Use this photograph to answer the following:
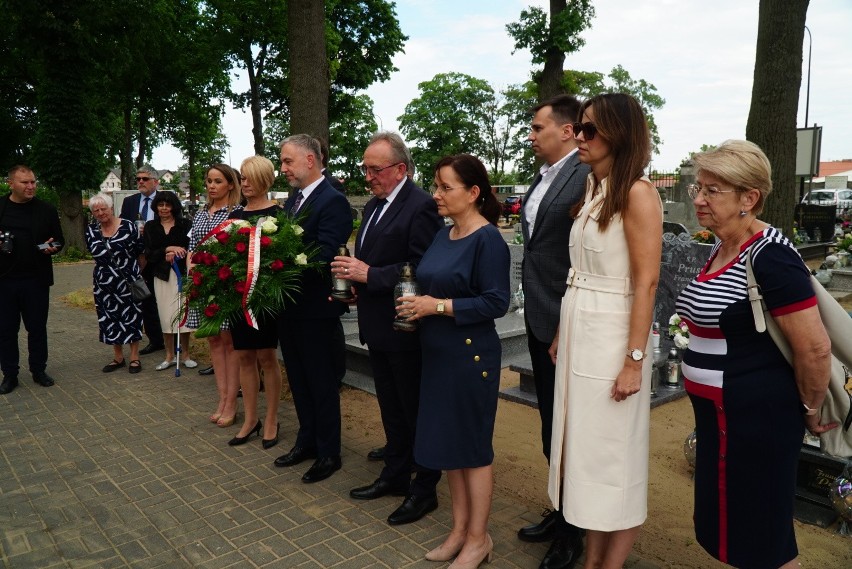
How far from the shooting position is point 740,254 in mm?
2330

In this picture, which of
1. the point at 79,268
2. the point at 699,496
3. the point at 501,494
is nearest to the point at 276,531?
the point at 501,494

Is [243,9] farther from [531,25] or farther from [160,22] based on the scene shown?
[531,25]

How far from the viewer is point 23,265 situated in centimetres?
667

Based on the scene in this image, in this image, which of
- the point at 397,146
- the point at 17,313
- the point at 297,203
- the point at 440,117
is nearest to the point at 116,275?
the point at 17,313

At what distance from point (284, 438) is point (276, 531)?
61.9 inches

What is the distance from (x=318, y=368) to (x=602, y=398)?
2302mm

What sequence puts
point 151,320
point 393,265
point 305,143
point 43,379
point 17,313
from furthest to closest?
point 151,320
point 43,379
point 17,313
point 305,143
point 393,265

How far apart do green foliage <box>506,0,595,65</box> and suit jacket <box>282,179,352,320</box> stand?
10265 millimetres

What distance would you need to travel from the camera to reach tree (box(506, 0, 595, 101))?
13.1 m

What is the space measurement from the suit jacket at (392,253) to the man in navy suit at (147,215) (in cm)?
498

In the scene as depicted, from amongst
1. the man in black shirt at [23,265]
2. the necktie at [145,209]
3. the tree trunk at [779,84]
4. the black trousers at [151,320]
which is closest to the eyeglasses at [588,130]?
the man in black shirt at [23,265]

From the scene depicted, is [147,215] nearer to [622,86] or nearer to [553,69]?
[553,69]

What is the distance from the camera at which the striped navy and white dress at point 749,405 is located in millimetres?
2240

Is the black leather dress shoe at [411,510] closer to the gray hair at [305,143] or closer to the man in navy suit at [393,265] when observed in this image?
the man in navy suit at [393,265]
